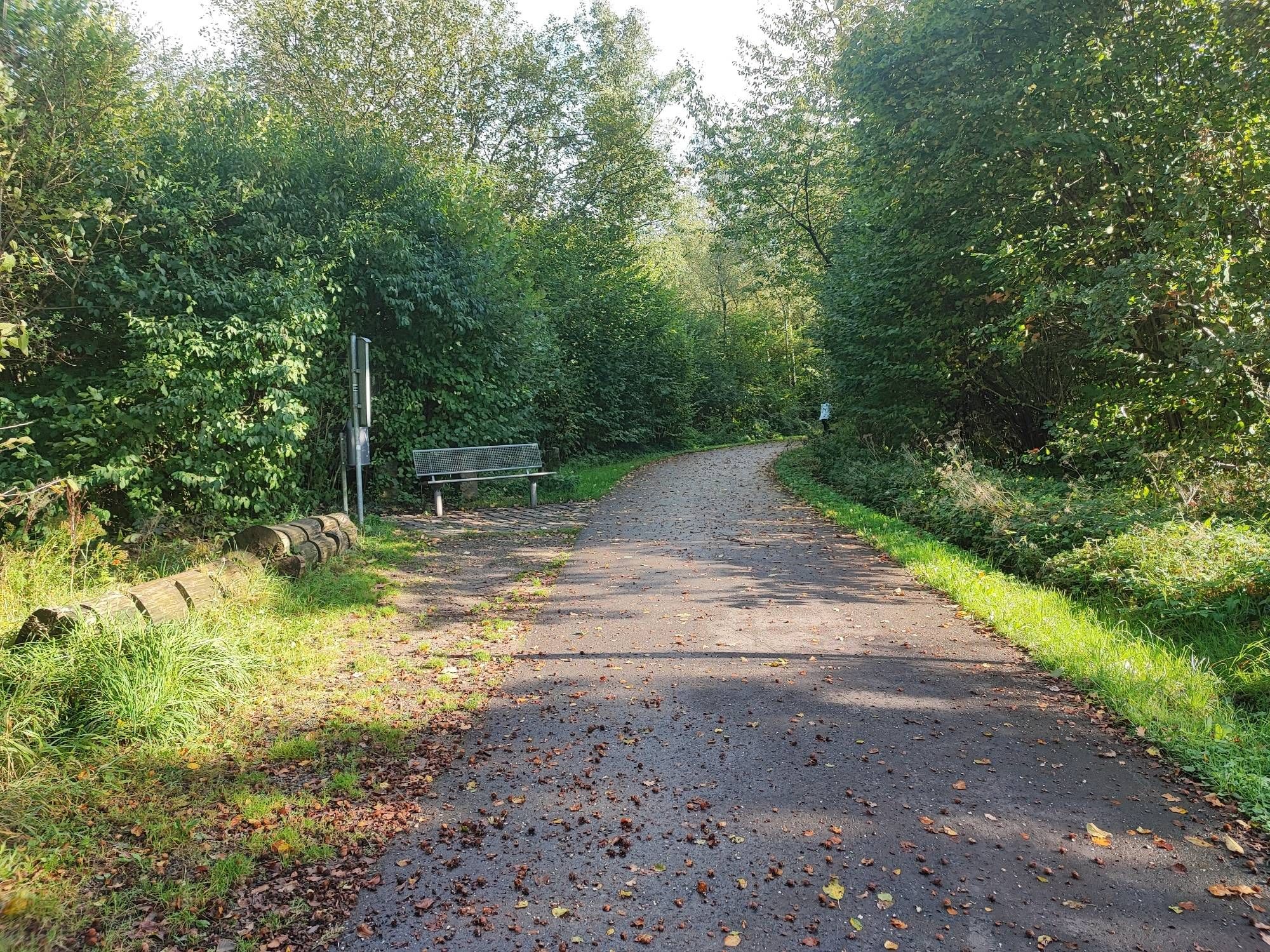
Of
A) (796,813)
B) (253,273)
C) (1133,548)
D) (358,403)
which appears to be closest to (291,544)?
(358,403)

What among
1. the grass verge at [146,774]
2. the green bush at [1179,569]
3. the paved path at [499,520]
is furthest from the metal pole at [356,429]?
the green bush at [1179,569]

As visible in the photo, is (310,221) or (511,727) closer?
(511,727)

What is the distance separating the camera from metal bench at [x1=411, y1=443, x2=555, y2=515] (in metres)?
12.6

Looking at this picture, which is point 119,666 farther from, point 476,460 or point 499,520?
point 476,460

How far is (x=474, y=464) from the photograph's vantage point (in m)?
13.2

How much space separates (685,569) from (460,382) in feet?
22.4

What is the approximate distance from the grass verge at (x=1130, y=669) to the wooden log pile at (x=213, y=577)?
19.7 feet

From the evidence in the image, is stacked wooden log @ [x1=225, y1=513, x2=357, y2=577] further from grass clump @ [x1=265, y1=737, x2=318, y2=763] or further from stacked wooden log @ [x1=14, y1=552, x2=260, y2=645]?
grass clump @ [x1=265, y1=737, x2=318, y2=763]

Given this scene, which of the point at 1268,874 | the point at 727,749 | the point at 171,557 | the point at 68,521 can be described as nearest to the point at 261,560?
the point at 171,557

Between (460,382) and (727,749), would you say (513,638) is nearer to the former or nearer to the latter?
(727,749)

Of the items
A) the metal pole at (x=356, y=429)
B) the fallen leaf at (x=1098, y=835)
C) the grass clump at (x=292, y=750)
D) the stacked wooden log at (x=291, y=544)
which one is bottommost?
the fallen leaf at (x=1098, y=835)

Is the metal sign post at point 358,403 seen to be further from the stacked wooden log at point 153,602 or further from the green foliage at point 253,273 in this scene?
the stacked wooden log at point 153,602

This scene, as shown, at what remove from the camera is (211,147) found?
36.4 ft

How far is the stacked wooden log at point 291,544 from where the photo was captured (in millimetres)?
7641
